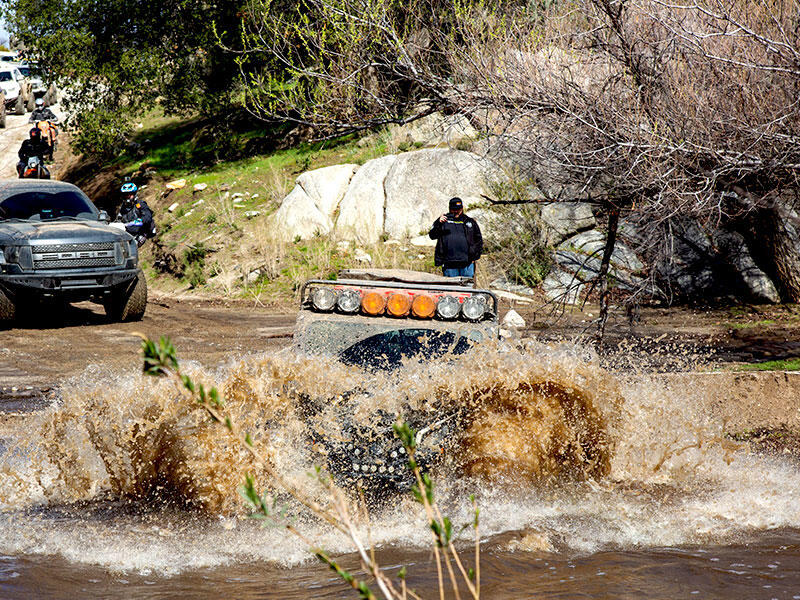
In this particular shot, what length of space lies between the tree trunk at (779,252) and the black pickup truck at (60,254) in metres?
9.63

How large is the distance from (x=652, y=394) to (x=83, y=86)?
65.4 ft

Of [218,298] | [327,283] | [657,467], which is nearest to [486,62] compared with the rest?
[327,283]

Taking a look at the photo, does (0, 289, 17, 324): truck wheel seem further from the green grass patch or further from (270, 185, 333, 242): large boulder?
the green grass patch

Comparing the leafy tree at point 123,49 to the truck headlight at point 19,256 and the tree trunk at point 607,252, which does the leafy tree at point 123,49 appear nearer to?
the truck headlight at point 19,256

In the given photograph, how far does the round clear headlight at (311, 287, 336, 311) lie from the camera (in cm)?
679

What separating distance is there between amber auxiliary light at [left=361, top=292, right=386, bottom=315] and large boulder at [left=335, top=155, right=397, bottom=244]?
35.5 ft

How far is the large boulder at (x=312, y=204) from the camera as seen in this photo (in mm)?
18375

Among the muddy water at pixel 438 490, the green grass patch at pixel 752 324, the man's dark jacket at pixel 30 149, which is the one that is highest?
the man's dark jacket at pixel 30 149

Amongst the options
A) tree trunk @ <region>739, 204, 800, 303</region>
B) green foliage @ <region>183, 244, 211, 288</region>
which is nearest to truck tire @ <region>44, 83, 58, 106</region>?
green foliage @ <region>183, 244, 211, 288</region>

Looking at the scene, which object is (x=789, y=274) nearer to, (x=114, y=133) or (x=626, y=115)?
(x=626, y=115)

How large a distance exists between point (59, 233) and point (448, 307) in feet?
Answer: 24.9

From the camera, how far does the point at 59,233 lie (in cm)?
1226

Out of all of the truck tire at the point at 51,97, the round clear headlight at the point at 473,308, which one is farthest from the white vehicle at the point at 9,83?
the round clear headlight at the point at 473,308

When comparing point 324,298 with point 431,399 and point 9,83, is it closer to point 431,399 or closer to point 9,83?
point 431,399
